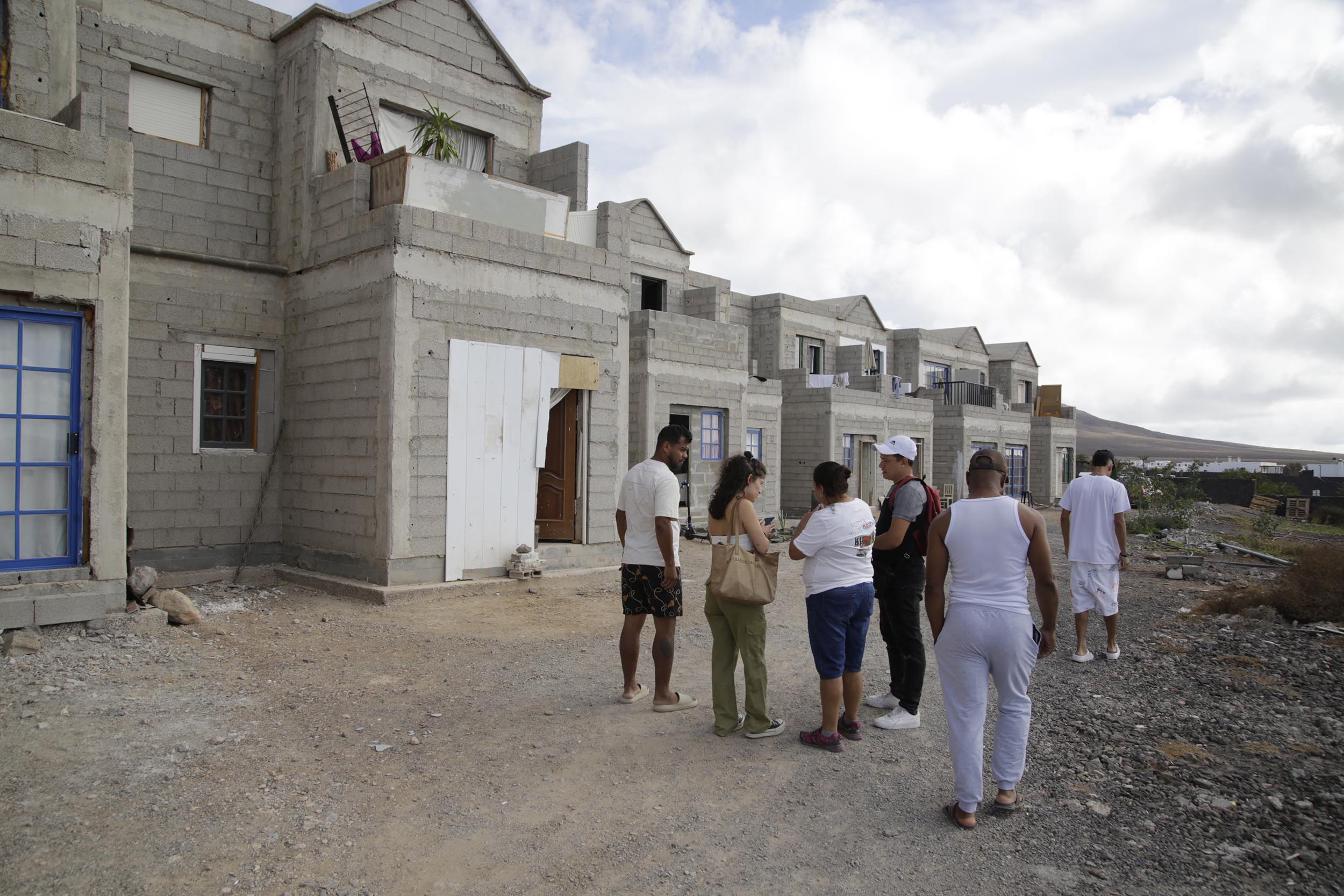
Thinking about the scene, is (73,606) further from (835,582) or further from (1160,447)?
(1160,447)

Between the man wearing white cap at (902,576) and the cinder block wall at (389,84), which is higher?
the cinder block wall at (389,84)

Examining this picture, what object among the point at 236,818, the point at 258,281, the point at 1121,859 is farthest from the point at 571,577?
the point at 1121,859

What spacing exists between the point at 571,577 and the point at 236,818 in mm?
6444

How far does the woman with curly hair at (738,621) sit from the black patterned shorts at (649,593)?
0.92 ft

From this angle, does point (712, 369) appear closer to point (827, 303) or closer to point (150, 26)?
point (150, 26)

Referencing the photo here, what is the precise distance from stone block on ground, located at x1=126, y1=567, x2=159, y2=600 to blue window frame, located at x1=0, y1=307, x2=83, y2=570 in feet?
2.24

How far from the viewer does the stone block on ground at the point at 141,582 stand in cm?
732

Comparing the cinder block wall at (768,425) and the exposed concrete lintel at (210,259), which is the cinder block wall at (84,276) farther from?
the cinder block wall at (768,425)

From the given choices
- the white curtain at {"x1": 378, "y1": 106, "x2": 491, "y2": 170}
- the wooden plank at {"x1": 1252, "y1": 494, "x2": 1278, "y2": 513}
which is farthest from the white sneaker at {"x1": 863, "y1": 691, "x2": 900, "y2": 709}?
the wooden plank at {"x1": 1252, "y1": 494, "x2": 1278, "y2": 513}

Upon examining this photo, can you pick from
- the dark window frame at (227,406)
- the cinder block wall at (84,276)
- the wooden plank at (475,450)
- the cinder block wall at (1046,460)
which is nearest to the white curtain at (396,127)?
the dark window frame at (227,406)

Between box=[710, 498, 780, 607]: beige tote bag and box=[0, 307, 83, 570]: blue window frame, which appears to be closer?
box=[710, 498, 780, 607]: beige tote bag

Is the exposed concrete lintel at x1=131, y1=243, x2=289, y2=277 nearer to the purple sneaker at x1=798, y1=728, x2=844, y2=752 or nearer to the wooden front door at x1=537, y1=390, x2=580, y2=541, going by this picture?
the wooden front door at x1=537, y1=390, x2=580, y2=541

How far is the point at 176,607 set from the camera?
7348 mm

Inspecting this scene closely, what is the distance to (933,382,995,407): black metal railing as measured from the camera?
29.2 meters
